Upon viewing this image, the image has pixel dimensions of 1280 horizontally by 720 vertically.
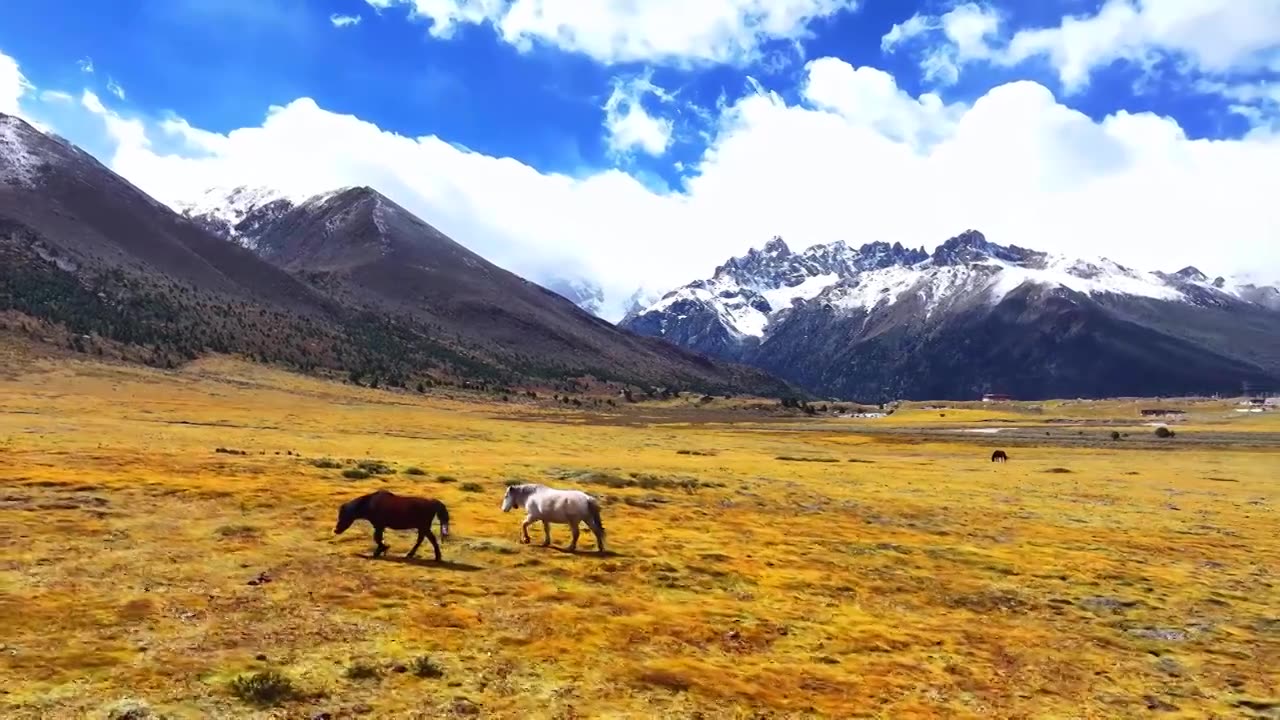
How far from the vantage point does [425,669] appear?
12844 millimetres

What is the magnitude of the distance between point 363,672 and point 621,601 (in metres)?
6.93

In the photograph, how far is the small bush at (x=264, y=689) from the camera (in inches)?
438

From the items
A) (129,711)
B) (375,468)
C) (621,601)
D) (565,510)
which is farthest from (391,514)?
(375,468)

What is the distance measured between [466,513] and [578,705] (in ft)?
56.6

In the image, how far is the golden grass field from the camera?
41.2ft

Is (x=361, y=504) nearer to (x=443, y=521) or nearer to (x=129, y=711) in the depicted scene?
(x=443, y=521)

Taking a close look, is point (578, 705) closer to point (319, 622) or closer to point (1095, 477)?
point (319, 622)

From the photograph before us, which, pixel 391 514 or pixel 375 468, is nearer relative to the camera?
pixel 391 514

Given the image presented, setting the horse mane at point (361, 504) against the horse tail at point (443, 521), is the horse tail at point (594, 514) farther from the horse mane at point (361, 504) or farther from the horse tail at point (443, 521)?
the horse mane at point (361, 504)

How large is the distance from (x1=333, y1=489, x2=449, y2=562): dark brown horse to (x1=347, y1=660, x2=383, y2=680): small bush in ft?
24.9

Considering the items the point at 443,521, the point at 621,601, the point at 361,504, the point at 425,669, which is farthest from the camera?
the point at 443,521

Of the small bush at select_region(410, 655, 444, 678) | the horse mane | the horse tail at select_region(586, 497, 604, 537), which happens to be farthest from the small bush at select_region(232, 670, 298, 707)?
the horse tail at select_region(586, 497, 604, 537)

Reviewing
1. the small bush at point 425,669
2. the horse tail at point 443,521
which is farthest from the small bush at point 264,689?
the horse tail at point 443,521

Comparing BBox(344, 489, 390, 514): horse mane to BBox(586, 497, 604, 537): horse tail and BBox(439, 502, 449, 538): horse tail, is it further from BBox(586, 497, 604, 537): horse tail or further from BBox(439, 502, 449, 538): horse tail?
BBox(586, 497, 604, 537): horse tail
